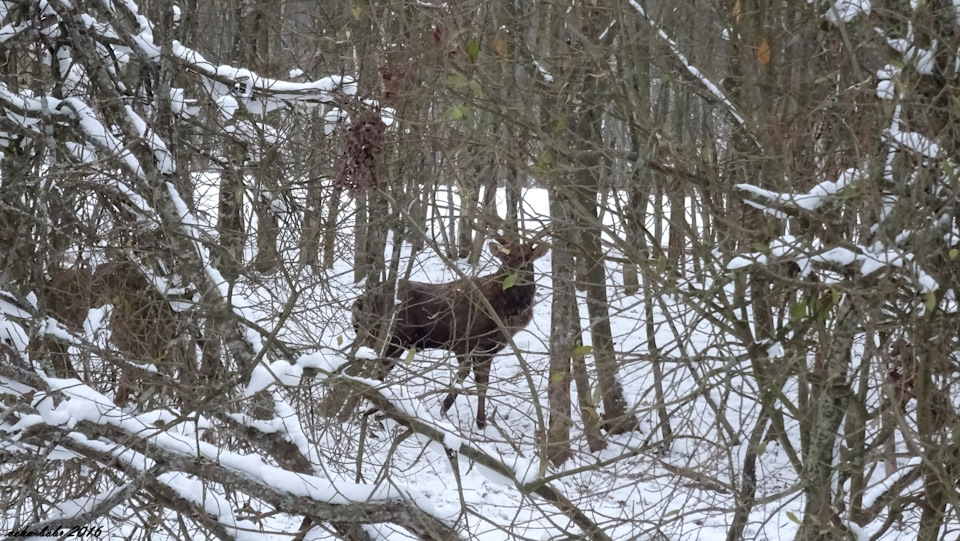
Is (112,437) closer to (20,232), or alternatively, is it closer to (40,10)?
(20,232)

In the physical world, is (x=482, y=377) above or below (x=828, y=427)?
above

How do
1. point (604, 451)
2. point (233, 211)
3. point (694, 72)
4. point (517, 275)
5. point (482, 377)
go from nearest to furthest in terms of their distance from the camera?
point (517, 275) → point (694, 72) → point (482, 377) → point (233, 211) → point (604, 451)

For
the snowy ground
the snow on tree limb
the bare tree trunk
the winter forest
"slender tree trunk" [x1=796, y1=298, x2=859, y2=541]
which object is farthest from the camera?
the snow on tree limb

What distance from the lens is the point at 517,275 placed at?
4.44 metres

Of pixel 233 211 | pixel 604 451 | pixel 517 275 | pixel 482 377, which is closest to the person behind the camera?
pixel 517 275

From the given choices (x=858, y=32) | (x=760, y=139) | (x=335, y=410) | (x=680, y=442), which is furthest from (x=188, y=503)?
(x=680, y=442)

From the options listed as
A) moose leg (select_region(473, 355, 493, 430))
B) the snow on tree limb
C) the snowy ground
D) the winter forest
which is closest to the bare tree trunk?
the winter forest

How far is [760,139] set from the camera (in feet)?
14.8

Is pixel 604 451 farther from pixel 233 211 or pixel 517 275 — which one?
pixel 517 275

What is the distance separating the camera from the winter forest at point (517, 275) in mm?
3697

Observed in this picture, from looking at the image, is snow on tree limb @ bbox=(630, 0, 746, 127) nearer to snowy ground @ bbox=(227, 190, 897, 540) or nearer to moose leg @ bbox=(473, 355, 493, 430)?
snowy ground @ bbox=(227, 190, 897, 540)

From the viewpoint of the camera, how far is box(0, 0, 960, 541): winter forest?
370 cm

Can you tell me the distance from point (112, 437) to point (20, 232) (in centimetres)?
151

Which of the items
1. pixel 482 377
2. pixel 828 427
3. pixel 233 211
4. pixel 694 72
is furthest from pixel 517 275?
pixel 233 211
